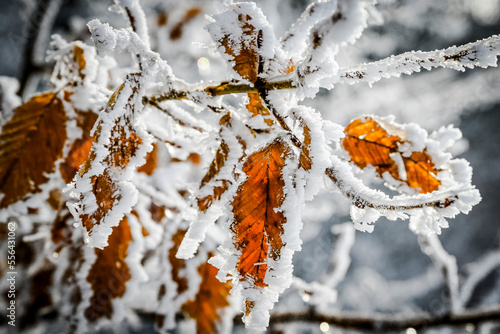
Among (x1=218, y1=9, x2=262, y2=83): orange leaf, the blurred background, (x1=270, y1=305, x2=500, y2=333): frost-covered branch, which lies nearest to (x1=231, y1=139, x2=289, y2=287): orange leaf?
(x1=218, y1=9, x2=262, y2=83): orange leaf

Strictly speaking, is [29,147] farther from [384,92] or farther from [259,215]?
[384,92]

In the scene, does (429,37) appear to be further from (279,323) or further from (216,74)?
(279,323)

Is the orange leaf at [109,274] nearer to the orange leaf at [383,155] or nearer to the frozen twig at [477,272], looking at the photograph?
the orange leaf at [383,155]

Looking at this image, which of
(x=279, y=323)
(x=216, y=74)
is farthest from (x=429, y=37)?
(x=279, y=323)

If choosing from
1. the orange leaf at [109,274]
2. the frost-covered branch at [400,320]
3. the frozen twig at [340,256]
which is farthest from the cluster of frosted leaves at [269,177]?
the frozen twig at [340,256]

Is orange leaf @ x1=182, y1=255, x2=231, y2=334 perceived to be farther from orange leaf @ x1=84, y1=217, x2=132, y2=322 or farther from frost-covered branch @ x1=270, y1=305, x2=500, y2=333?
frost-covered branch @ x1=270, y1=305, x2=500, y2=333
